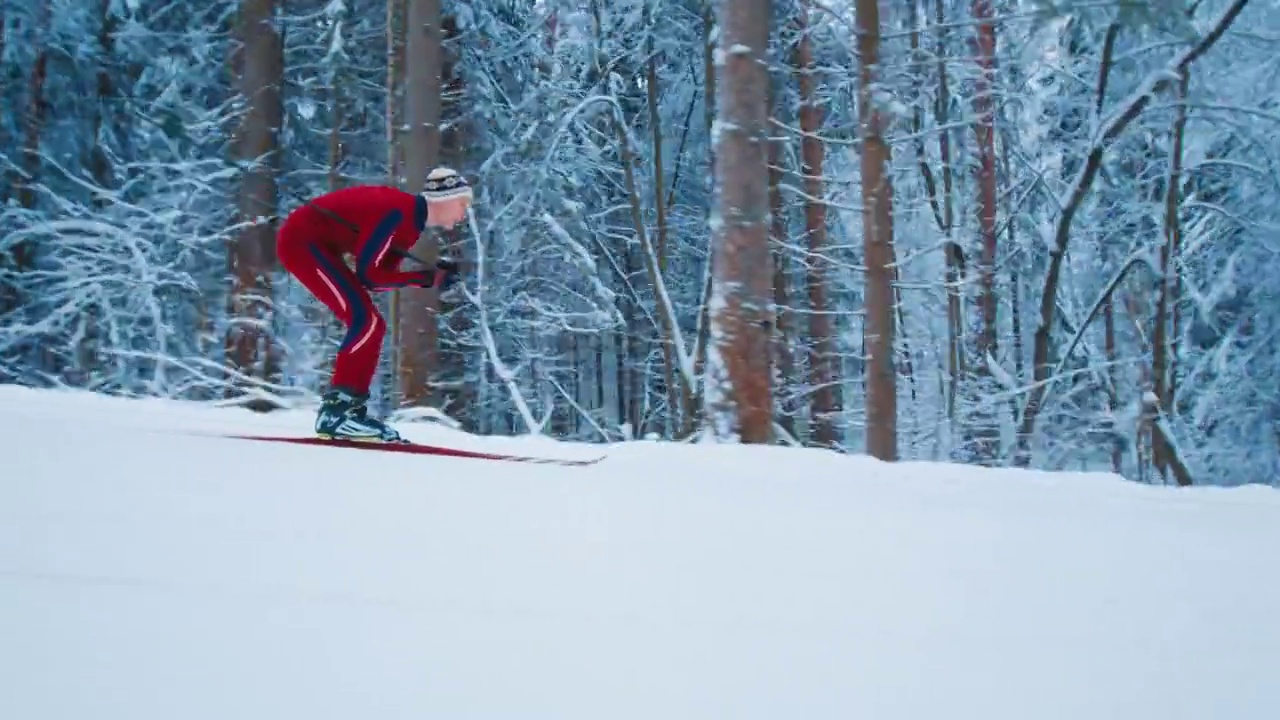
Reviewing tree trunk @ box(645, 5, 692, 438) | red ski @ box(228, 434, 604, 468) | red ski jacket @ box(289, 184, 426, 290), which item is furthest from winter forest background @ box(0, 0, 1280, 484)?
red ski @ box(228, 434, 604, 468)

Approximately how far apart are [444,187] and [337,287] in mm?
782

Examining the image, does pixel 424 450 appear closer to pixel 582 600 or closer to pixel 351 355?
pixel 351 355

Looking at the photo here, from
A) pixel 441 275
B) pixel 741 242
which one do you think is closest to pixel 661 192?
pixel 741 242

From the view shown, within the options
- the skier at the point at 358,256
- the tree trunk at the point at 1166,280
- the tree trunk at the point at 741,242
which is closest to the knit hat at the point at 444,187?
the skier at the point at 358,256

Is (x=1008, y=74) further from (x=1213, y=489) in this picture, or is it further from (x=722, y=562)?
(x=722, y=562)

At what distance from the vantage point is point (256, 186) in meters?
10.2

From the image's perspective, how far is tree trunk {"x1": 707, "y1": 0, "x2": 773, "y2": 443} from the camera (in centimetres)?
589

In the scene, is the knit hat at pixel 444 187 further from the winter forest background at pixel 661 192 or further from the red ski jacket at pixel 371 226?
the winter forest background at pixel 661 192

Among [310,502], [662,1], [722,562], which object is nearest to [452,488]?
[310,502]

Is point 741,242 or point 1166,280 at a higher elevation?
point 1166,280

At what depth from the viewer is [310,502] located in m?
2.57

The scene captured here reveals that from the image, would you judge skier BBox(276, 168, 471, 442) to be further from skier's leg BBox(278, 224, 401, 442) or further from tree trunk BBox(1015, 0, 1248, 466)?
tree trunk BBox(1015, 0, 1248, 466)

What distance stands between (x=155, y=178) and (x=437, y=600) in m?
14.9

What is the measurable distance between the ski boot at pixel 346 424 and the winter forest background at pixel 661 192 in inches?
166
